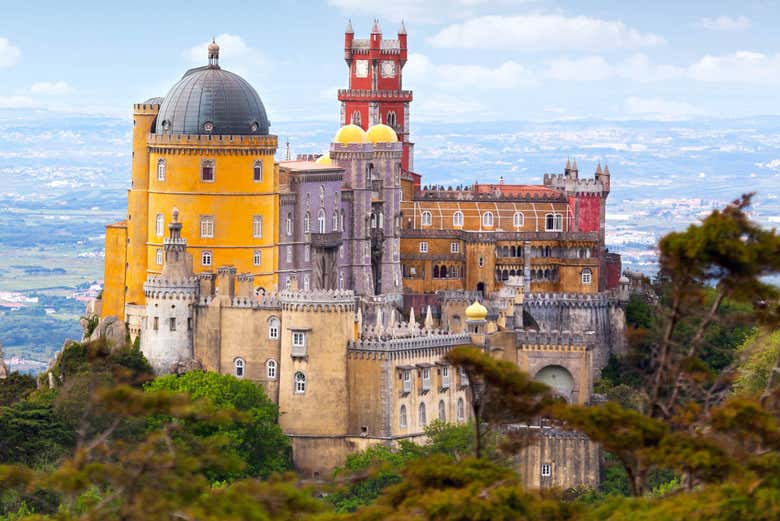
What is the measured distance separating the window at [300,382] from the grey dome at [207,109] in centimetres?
1620

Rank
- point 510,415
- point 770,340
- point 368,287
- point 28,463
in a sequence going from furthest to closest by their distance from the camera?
point 368,287 → point 770,340 → point 28,463 → point 510,415

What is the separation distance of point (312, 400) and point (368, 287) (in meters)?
21.3

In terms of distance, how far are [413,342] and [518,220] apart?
29.0 metres

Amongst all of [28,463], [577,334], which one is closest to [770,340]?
[577,334]

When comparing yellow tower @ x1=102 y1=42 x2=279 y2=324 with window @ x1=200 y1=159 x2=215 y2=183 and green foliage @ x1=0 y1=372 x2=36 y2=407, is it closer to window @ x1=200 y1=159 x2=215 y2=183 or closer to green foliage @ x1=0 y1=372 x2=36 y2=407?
window @ x1=200 y1=159 x2=215 y2=183

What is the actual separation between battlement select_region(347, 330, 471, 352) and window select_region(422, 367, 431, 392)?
1202mm

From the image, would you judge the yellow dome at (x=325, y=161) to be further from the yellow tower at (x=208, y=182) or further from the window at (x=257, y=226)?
the window at (x=257, y=226)

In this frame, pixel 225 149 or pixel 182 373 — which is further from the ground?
pixel 225 149

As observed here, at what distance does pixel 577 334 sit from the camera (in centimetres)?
13188

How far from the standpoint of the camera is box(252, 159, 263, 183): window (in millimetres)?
129125

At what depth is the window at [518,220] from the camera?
5817 inches

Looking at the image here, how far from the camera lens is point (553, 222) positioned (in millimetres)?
147625

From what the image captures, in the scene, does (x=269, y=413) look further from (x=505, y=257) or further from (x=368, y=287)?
(x=505, y=257)

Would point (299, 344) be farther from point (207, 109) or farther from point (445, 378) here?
point (207, 109)
